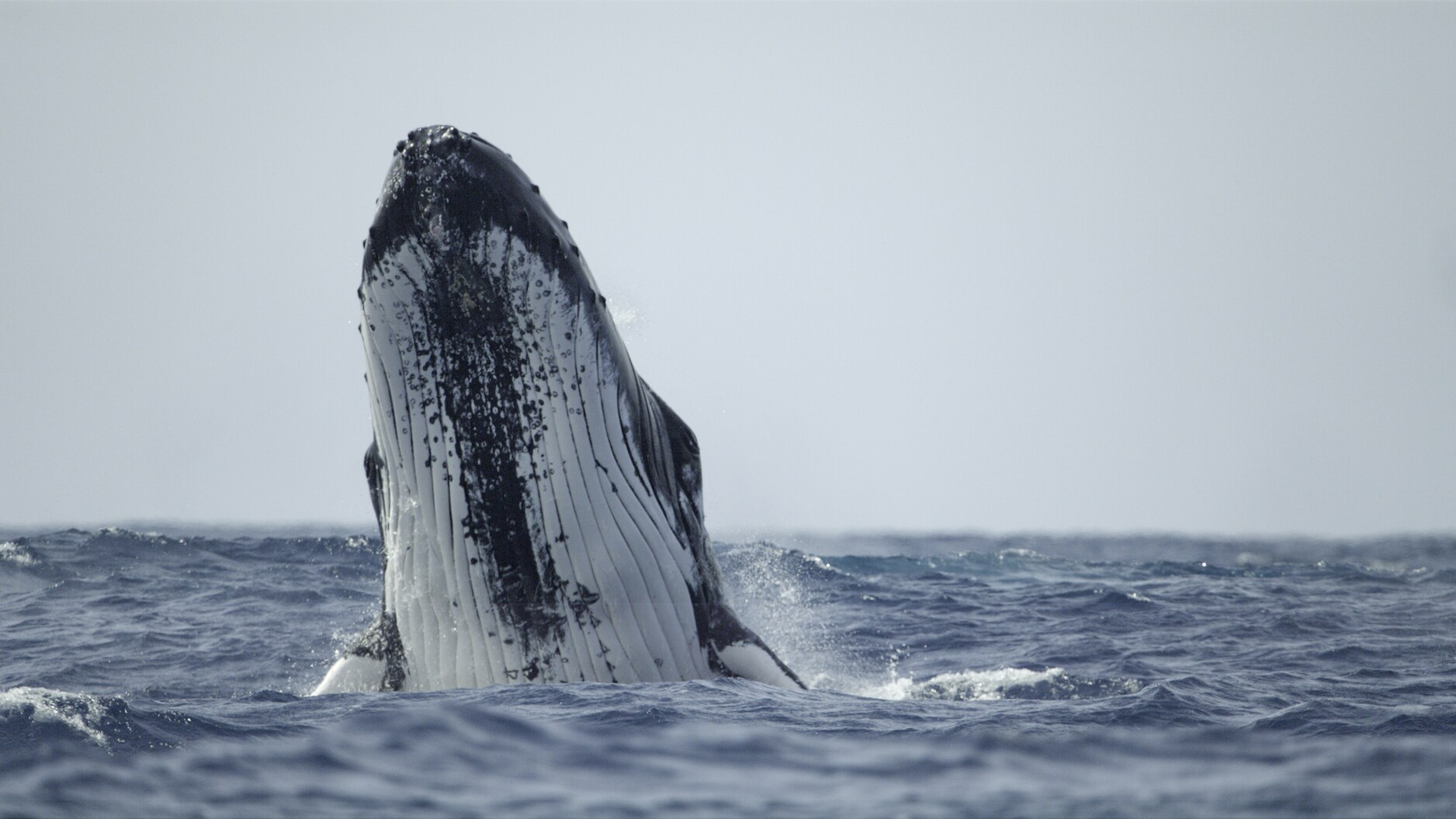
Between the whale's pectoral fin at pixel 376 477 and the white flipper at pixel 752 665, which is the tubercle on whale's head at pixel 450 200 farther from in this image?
the white flipper at pixel 752 665

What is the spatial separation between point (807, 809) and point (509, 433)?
3117mm

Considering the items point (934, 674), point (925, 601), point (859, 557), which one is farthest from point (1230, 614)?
point (859, 557)

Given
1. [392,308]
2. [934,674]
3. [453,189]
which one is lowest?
[934,674]

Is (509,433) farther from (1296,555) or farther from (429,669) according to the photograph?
(1296,555)

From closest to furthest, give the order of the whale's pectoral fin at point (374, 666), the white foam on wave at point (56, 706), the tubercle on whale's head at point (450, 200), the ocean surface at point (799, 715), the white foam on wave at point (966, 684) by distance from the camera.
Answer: the ocean surface at point (799, 715) → the white foam on wave at point (56, 706) → the tubercle on whale's head at point (450, 200) → the whale's pectoral fin at point (374, 666) → the white foam on wave at point (966, 684)

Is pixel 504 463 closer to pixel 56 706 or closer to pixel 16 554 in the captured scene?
pixel 56 706

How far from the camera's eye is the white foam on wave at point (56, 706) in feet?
18.2

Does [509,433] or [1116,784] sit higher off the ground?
[509,433]

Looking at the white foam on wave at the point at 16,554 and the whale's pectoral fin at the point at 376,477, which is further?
the white foam on wave at the point at 16,554

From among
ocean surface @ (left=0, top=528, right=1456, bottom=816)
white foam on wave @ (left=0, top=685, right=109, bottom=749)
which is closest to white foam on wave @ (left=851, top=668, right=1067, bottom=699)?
ocean surface @ (left=0, top=528, right=1456, bottom=816)

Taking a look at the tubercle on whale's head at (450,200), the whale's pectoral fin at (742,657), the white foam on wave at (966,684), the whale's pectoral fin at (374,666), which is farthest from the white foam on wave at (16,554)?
the tubercle on whale's head at (450,200)

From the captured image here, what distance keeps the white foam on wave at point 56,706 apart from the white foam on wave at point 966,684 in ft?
18.8

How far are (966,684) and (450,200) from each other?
6406 millimetres

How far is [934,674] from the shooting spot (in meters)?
11.8
